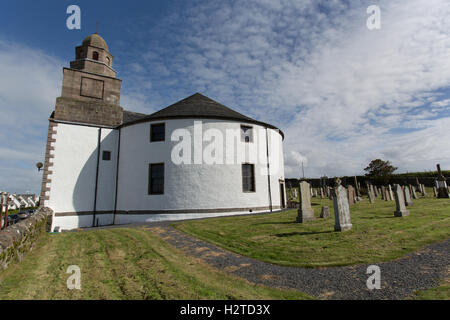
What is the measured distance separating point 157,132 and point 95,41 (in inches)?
460

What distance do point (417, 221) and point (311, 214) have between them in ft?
14.5

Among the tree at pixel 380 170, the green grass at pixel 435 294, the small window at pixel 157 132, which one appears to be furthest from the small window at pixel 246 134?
the tree at pixel 380 170

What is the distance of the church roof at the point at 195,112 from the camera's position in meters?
17.4

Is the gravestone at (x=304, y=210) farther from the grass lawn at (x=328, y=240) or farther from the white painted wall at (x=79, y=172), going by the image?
the white painted wall at (x=79, y=172)

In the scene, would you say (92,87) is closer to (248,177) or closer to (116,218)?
(116,218)

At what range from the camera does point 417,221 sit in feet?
33.1

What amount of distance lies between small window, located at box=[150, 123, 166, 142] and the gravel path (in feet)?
40.9

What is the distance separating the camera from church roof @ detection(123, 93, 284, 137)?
17406 mm

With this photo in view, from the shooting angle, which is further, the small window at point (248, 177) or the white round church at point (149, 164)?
the small window at point (248, 177)

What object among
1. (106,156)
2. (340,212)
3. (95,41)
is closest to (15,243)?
(340,212)

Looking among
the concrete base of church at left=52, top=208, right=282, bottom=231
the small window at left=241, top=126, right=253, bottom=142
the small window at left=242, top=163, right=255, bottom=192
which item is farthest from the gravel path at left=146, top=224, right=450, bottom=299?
the small window at left=241, top=126, right=253, bottom=142
